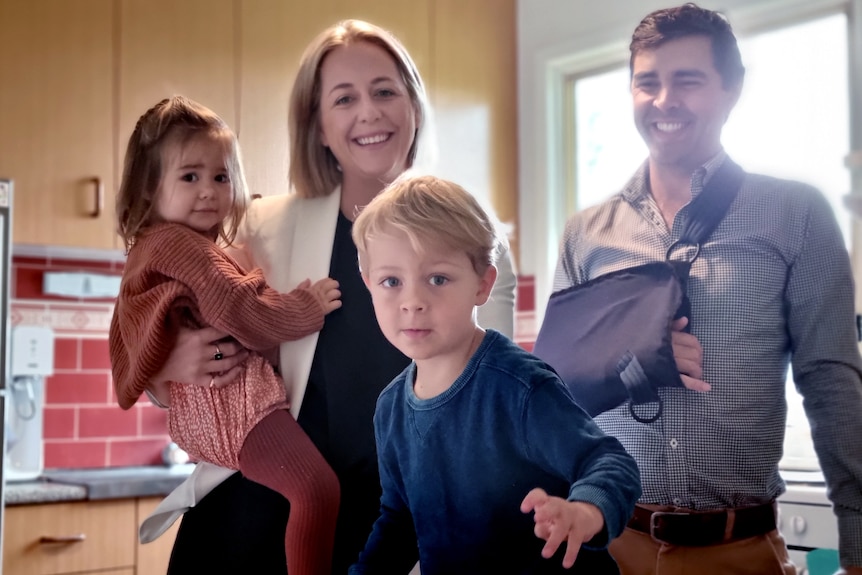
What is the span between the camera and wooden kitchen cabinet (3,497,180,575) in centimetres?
200

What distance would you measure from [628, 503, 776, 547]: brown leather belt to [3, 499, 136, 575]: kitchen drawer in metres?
1.46

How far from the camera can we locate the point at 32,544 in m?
2.02

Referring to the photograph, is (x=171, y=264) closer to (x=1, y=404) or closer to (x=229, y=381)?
(x=229, y=381)

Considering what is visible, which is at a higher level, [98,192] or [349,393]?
[98,192]

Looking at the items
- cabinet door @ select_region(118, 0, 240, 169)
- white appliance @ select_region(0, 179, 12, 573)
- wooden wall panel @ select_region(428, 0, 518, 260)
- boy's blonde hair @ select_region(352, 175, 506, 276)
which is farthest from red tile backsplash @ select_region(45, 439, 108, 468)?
boy's blonde hair @ select_region(352, 175, 506, 276)

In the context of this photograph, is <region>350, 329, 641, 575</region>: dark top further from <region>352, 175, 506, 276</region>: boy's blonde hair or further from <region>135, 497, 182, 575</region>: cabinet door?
<region>135, 497, 182, 575</region>: cabinet door

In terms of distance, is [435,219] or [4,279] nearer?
[435,219]

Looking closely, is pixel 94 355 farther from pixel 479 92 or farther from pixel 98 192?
pixel 479 92

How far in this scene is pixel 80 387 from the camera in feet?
8.17

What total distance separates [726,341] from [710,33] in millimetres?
249

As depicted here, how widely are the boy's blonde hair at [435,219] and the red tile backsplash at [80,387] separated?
176cm

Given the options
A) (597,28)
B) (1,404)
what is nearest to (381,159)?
(597,28)

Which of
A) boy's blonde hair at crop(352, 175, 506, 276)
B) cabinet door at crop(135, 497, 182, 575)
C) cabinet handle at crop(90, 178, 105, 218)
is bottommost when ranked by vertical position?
cabinet door at crop(135, 497, 182, 575)

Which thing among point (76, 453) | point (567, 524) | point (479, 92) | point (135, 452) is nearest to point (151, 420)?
point (135, 452)
